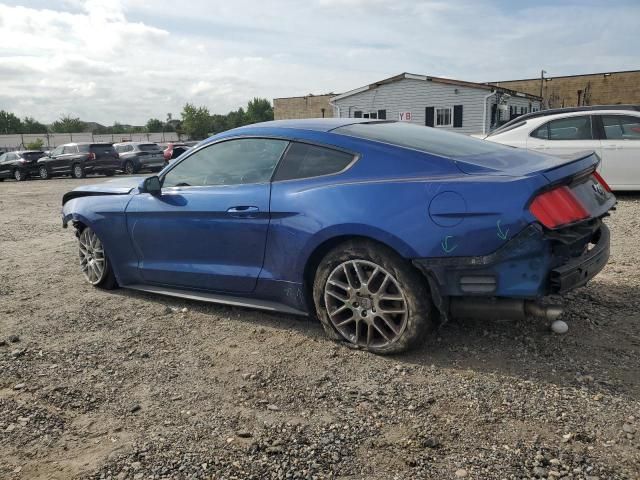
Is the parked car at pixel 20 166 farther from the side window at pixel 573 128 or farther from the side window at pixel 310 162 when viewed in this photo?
the side window at pixel 310 162

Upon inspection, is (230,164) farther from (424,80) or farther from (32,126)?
(32,126)

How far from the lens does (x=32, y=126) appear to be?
90.8 meters

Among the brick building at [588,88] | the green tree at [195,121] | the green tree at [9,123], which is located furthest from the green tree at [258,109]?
the brick building at [588,88]

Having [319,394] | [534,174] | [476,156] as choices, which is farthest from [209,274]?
[534,174]

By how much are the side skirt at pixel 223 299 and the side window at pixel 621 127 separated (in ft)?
24.0

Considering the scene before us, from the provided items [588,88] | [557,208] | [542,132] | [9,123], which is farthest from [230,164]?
[9,123]

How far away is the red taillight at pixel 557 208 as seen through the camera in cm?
290

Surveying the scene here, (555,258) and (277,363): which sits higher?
(555,258)

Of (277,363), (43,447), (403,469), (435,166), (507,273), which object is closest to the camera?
(403,469)

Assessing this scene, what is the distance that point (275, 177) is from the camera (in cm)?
376

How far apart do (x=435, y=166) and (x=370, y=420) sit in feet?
4.89

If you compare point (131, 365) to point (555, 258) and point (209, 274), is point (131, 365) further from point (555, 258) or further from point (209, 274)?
point (555, 258)

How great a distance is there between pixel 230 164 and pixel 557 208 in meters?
2.28

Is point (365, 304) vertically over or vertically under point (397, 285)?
under
